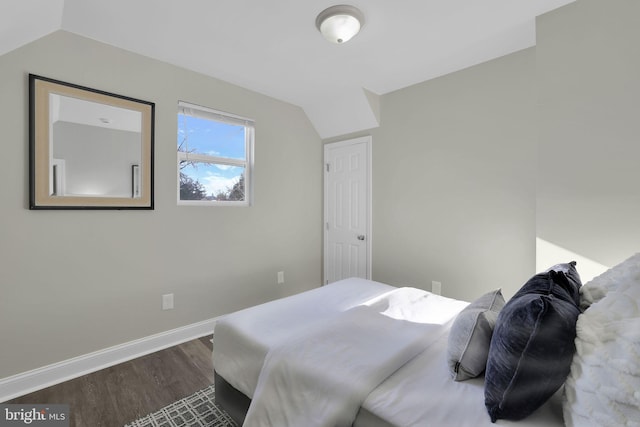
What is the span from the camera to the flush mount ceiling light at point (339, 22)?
1843 millimetres

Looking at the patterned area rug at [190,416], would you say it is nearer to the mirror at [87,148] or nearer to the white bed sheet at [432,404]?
the white bed sheet at [432,404]

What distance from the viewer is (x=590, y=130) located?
178 cm

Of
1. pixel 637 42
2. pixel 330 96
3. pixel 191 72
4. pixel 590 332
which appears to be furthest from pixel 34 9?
pixel 637 42

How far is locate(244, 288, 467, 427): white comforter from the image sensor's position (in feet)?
3.60

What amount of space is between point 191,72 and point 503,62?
2687 millimetres

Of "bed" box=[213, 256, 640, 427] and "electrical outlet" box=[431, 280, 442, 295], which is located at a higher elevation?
"bed" box=[213, 256, 640, 427]

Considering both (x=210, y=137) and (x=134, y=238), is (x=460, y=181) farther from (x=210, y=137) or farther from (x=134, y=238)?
(x=134, y=238)

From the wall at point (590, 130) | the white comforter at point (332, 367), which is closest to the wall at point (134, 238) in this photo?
the white comforter at point (332, 367)

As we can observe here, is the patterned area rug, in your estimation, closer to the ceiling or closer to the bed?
the bed

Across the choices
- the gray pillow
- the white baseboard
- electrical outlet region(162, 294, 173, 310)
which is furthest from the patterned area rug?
the gray pillow

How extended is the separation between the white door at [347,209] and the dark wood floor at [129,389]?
1825mm

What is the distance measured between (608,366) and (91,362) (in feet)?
9.49
